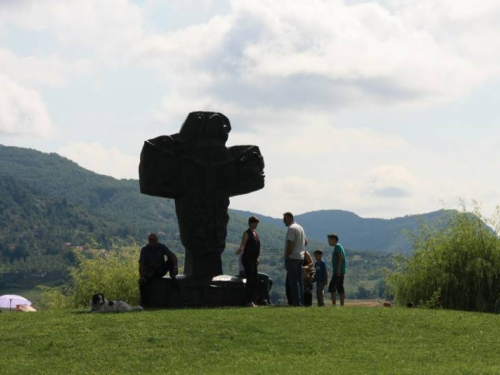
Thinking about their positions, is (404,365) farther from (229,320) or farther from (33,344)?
(33,344)

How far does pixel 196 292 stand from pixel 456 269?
41.7ft

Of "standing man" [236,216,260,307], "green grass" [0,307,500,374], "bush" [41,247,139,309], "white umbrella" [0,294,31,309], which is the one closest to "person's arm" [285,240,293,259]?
"standing man" [236,216,260,307]

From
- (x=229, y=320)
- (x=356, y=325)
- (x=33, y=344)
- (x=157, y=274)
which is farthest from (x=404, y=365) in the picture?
(x=157, y=274)

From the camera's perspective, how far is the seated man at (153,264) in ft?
78.1

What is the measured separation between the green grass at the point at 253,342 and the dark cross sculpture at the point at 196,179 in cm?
376

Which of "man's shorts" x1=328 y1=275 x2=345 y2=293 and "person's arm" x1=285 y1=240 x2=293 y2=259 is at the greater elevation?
"person's arm" x1=285 y1=240 x2=293 y2=259

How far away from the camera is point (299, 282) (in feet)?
77.8

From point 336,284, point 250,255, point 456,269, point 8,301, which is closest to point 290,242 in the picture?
point 250,255

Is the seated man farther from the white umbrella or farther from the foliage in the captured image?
the white umbrella

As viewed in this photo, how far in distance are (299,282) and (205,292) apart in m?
2.50

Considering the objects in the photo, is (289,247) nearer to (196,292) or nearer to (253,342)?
(196,292)

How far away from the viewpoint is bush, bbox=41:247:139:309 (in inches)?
1893

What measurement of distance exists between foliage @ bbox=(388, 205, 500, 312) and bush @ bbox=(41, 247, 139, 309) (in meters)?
16.0

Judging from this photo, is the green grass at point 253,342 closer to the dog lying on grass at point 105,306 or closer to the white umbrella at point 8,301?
the dog lying on grass at point 105,306
